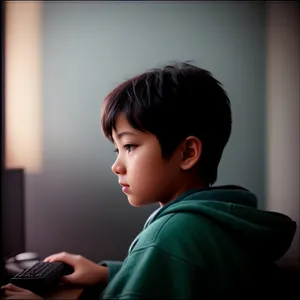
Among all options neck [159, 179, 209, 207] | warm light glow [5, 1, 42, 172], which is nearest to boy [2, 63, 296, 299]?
neck [159, 179, 209, 207]

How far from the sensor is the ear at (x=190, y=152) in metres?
0.78

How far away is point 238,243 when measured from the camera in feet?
2.11

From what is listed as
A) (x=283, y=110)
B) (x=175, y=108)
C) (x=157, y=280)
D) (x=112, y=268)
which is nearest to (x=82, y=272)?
(x=112, y=268)

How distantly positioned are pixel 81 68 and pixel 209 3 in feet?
1.28

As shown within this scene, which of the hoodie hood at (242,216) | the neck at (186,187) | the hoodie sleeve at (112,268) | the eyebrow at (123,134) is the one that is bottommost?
the hoodie sleeve at (112,268)

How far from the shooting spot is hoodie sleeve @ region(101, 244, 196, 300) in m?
0.56

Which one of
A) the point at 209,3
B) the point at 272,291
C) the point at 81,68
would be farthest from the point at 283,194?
the point at 81,68

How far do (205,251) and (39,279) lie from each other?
252 mm

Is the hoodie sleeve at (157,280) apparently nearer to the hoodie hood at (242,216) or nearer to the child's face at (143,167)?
the hoodie hood at (242,216)

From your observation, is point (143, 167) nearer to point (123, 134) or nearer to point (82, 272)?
point (123, 134)

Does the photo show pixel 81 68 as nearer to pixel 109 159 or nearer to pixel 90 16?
pixel 90 16

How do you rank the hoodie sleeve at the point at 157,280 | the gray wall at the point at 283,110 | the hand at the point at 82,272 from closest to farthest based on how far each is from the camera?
the hoodie sleeve at the point at 157,280
the hand at the point at 82,272
the gray wall at the point at 283,110

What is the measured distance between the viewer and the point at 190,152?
30.9 inches

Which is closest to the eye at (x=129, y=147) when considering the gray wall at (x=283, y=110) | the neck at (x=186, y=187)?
the neck at (x=186, y=187)
